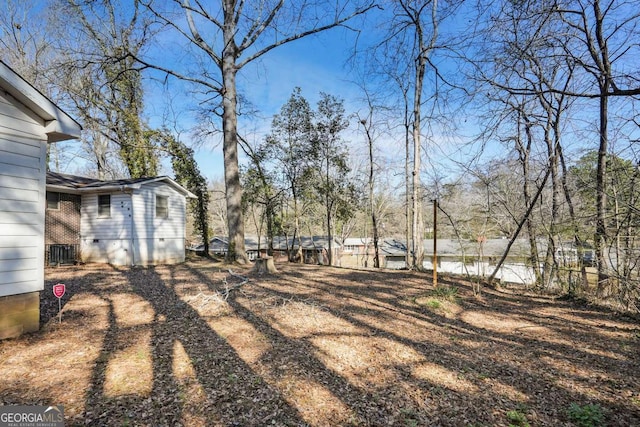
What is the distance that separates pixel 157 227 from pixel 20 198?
27.7 feet

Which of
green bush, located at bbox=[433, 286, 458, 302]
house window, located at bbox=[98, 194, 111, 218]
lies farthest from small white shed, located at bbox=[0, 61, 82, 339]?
house window, located at bbox=[98, 194, 111, 218]

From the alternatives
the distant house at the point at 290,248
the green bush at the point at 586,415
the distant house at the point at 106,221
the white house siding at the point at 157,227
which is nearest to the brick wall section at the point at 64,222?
the distant house at the point at 106,221

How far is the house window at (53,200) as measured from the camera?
10.7 m

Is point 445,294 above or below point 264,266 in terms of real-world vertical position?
below

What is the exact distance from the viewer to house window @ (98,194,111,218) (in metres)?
11.3

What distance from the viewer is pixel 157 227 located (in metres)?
11.9

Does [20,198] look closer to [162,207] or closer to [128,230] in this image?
[128,230]

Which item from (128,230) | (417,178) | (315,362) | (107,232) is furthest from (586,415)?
(107,232)

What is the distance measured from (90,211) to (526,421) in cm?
1366

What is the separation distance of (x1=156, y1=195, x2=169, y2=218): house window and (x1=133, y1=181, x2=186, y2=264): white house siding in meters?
0.12

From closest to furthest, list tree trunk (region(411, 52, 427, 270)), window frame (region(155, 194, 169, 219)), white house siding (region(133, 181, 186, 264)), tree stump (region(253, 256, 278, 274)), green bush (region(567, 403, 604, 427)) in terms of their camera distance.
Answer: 1. green bush (region(567, 403, 604, 427))
2. tree stump (region(253, 256, 278, 274))
3. tree trunk (region(411, 52, 427, 270))
4. white house siding (region(133, 181, 186, 264))
5. window frame (region(155, 194, 169, 219))

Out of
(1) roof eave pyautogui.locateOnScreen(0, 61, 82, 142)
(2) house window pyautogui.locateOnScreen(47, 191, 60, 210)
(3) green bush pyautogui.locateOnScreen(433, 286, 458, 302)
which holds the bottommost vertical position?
(3) green bush pyautogui.locateOnScreen(433, 286, 458, 302)

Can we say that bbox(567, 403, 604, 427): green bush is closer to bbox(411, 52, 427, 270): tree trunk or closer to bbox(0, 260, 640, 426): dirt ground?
bbox(0, 260, 640, 426): dirt ground

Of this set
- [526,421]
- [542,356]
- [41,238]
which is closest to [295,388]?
[526,421]
